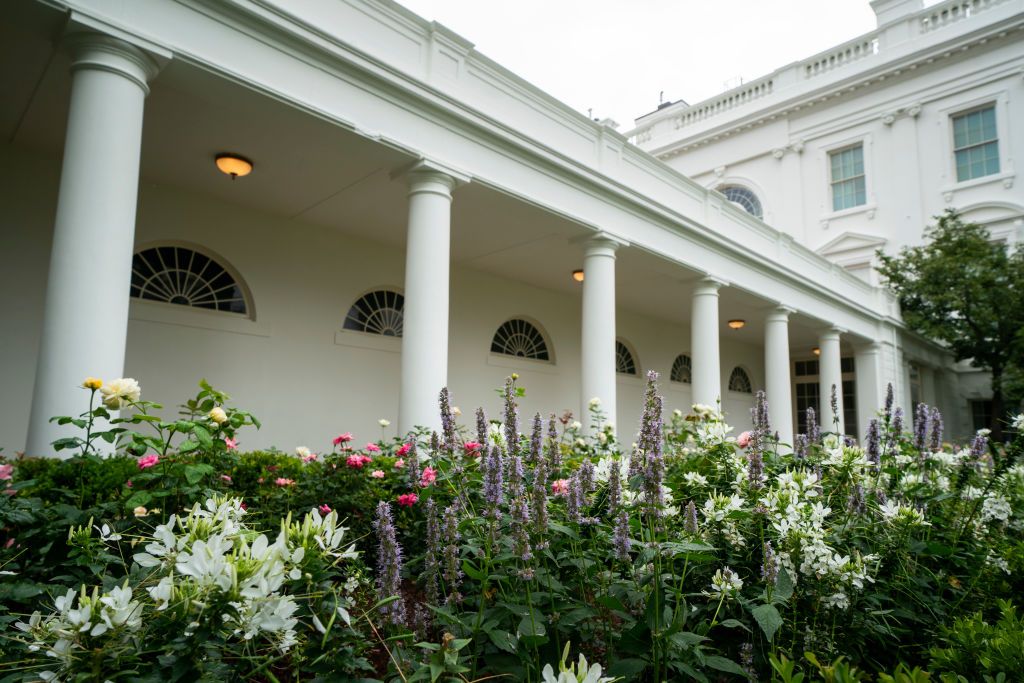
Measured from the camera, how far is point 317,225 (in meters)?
9.27

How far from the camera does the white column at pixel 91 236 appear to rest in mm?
4098

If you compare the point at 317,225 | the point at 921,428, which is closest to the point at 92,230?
the point at 317,225

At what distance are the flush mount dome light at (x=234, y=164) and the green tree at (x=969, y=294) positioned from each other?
16.9m

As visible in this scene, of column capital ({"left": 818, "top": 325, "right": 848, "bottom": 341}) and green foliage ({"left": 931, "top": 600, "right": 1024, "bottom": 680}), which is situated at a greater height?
column capital ({"left": 818, "top": 325, "right": 848, "bottom": 341})

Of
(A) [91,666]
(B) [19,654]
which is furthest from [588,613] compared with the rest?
(B) [19,654]

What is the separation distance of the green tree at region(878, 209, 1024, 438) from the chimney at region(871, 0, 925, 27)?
7.05 metres

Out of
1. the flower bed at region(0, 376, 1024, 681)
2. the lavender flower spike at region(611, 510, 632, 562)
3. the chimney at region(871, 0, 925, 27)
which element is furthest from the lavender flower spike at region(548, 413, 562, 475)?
the chimney at region(871, 0, 925, 27)

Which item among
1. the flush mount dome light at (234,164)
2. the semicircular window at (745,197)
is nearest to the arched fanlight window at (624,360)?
the flush mount dome light at (234,164)

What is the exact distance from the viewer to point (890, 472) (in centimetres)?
275

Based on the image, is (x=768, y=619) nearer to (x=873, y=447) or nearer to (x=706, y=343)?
(x=873, y=447)

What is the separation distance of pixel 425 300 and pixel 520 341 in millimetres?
6113

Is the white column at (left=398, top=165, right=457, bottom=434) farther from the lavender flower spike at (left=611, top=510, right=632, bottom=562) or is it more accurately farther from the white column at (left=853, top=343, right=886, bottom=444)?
the white column at (left=853, top=343, right=886, bottom=444)

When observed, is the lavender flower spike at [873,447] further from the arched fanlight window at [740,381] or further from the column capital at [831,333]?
the arched fanlight window at [740,381]

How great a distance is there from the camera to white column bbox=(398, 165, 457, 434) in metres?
6.34
